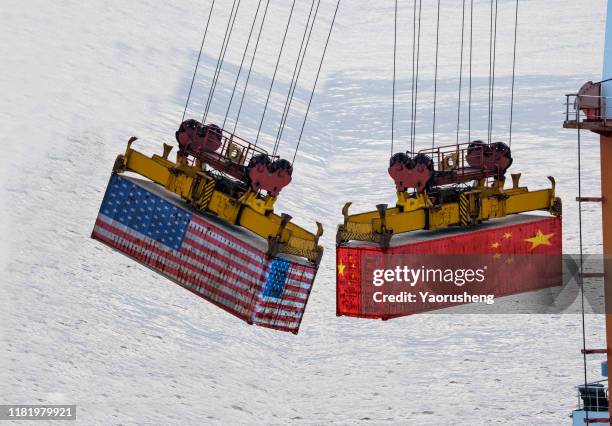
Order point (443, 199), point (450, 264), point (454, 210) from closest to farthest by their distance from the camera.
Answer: point (450, 264)
point (454, 210)
point (443, 199)

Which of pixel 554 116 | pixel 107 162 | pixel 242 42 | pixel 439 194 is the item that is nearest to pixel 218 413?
pixel 439 194

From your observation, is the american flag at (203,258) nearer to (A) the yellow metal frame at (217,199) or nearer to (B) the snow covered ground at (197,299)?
(A) the yellow metal frame at (217,199)

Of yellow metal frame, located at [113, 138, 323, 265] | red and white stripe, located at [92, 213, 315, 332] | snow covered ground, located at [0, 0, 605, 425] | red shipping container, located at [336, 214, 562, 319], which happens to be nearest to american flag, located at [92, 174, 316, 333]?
red and white stripe, located at [92, 213, 315, 332]

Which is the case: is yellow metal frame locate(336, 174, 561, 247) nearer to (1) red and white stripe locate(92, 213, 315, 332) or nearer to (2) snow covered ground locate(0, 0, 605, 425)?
(1) red and white stripe locate(92, 213, 315, 332)

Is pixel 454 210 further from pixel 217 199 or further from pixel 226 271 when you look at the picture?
pixel 226 271

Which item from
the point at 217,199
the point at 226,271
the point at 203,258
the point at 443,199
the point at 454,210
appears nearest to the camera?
the point at 226,271

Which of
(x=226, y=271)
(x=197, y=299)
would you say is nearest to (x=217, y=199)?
(x=226, y=271)

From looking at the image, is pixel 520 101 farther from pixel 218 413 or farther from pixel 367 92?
pixel 218 413
